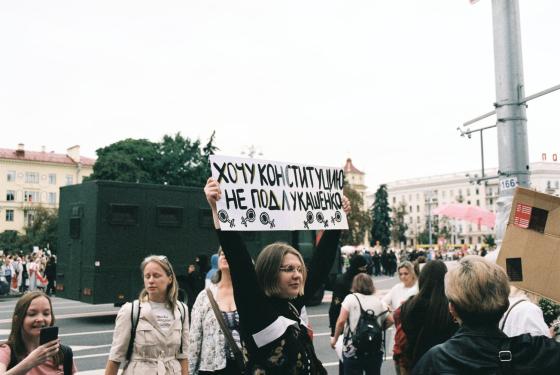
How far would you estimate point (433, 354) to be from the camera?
8.23 ft

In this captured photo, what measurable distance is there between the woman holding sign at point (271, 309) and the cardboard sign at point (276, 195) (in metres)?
0.30

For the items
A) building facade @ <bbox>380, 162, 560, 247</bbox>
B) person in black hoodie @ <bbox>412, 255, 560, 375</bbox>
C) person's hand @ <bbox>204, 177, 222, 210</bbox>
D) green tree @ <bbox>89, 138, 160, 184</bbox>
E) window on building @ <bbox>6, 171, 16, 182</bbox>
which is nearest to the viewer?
person in black hoodie @ <bbox>412, 255, 560, 375</bbox>

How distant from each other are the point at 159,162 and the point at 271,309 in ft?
174

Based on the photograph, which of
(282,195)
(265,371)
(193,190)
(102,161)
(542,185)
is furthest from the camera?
(542,185)

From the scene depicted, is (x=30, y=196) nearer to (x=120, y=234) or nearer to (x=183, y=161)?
(x=183, y=161)

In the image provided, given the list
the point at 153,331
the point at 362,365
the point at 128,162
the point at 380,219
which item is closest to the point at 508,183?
the point at 362,365

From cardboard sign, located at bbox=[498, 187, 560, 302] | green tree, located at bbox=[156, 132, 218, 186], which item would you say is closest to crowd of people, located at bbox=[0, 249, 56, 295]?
cardboard sign, located at bbox=[498, 187, 560, 302]

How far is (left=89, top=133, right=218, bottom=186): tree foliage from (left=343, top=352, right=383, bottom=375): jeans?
4767 cm

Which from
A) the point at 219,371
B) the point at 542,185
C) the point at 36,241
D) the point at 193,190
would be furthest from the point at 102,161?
the point at 542,185

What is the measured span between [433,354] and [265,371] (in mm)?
804

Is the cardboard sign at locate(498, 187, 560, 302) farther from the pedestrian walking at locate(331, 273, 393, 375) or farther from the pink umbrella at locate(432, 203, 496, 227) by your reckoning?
the pink umbrella at locate(432, 203, 496, 227)

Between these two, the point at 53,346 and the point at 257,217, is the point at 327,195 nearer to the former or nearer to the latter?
the point at 257,217

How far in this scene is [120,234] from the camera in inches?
565

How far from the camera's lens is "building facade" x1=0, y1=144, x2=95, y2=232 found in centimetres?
9688
